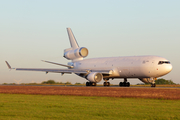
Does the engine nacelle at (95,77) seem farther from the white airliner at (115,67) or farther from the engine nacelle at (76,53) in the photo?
the engine nacelle at (76,53)

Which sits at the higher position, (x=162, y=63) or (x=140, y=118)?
(x=162, y=63)

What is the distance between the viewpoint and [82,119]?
11289 millimetres

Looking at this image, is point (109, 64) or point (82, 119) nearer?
point (82, 119)

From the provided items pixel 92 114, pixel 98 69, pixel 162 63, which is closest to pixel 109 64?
pixel 98 69

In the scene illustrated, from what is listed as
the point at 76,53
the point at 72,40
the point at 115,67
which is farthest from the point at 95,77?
the point at 72,40

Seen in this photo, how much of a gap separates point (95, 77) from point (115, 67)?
147 inches

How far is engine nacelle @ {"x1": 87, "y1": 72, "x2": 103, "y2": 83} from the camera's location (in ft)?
149

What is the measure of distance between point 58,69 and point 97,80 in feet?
27.5

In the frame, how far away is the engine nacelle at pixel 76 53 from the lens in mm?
55472

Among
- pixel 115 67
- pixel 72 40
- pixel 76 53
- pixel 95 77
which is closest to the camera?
pixel 95 77

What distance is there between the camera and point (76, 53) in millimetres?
55656

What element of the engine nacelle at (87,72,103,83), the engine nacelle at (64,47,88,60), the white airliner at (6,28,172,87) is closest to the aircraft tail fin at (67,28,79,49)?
the white airliner at (6,28,172,87)

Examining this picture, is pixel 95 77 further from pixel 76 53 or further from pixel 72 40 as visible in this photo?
pixel 72 40

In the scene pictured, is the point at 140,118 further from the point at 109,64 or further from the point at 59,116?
the point at 109,64
